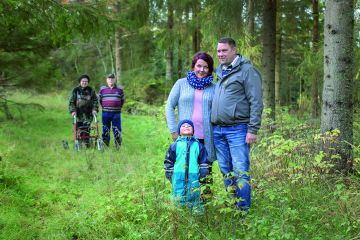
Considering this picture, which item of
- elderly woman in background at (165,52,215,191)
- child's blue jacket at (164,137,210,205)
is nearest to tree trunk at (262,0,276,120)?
elderly woman in background at (165,52,215,191)

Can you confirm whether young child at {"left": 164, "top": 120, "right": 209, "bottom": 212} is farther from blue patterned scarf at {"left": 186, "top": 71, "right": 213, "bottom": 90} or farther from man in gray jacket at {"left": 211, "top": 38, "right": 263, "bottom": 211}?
blue patterned scarf at {"left": 186, "top": 71, "right": 213, "bottom": 90}

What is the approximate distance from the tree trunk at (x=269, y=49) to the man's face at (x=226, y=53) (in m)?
5.22

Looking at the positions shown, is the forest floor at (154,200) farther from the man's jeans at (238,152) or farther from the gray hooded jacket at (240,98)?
the gray hooded jacket at (240,98)

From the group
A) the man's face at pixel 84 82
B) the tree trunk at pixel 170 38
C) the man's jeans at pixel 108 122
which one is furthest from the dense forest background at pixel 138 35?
the man's jeans at pixel 108 122

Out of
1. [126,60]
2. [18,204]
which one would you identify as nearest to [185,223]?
[18,204]

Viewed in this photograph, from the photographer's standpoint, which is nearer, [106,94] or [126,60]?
[106,94]

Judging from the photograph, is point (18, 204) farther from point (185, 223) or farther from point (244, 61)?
point (244, 61)

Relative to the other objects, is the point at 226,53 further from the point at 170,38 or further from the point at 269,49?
the point at 170,38

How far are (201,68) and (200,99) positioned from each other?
38cm

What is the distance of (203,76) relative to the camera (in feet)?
15.4

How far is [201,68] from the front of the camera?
15.2ft

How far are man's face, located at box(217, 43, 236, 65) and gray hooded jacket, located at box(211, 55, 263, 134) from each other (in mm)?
92

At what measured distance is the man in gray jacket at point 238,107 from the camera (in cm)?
434

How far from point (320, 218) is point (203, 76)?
2106mm
